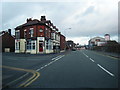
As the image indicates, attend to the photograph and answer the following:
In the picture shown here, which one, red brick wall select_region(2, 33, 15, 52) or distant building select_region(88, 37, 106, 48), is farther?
distant building select_region(88, 37, 106, 48)

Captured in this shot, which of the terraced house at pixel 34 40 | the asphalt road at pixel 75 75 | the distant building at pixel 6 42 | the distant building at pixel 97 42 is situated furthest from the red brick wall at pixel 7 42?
the distant building at pixel 97 42

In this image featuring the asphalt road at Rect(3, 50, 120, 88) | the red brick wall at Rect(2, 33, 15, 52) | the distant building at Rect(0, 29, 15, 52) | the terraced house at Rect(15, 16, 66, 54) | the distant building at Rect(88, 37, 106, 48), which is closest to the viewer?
the asphalt road at Rect(3, 50, 120, 88)

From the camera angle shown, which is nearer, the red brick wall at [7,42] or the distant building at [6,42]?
the distant building at [6,42]

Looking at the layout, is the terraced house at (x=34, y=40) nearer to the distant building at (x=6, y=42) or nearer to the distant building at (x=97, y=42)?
the distant building at (x=6, y=42)

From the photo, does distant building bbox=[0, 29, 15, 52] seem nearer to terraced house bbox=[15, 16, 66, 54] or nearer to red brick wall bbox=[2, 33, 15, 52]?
red brick wall bbox=[2, 33, 15, 52]

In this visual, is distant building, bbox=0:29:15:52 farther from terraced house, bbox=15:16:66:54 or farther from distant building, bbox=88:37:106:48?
distant building, bbox=88:37:106:48

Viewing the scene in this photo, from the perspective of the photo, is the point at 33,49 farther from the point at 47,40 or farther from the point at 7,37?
the point at 7,37

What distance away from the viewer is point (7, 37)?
164ft

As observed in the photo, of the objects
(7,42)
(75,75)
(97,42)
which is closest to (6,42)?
(7,42)

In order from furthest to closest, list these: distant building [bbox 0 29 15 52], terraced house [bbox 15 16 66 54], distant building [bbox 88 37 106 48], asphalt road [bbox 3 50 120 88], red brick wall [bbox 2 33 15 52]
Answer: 1. distant building [bbox 88 37 106 48]
2. red brick wall [bbox 2 33 15 52]
3. distant building [bbox 0 29 15 52]
4. terraced house [bbox 15 16 66 54]
5. asphalt road [bbox 3 50 120 88]

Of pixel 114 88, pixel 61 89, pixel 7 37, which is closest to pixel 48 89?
pixel 61 89

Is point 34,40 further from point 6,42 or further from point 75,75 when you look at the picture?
point 75,75

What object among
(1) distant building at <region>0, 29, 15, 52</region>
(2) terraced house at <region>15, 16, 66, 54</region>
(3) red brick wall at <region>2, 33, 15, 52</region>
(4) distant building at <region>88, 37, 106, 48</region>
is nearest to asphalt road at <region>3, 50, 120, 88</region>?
(2) terraced house at <region>15, 16, 66, 54</region>

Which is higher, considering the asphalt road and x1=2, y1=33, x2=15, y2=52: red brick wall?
x1=2, y1=33, x2=15, y2=52: red brick wall
